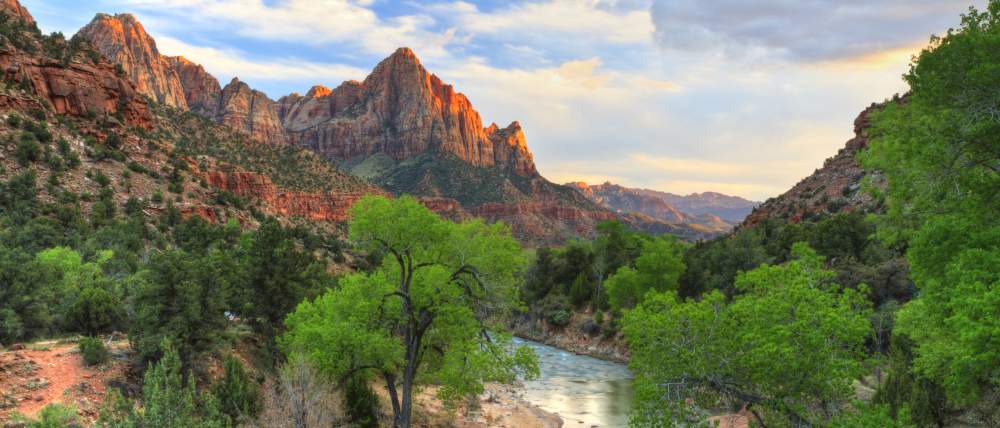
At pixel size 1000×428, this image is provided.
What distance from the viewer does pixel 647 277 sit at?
5394 cm

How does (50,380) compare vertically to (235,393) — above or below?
above

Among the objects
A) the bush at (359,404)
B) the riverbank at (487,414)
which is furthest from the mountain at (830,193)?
the bush at (359,404)

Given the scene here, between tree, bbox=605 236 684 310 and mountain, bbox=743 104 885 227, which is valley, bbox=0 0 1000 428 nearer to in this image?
tree, bbox=605 236 684 310

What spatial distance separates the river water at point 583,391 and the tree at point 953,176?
19242mm

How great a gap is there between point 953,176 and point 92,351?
2617 centimetres

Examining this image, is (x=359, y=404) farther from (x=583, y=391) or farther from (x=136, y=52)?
A: (x=136, y=52)

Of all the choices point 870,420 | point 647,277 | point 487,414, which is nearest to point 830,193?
point 647,277

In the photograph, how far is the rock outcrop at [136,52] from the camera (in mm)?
166000

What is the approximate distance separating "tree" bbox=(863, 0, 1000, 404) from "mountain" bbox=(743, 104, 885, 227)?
5254 cm

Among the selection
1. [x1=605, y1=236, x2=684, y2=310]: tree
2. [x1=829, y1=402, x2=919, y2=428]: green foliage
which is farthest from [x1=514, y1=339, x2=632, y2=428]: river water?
[x1=829, y1=402, x2=919, y2=428]: green foliage

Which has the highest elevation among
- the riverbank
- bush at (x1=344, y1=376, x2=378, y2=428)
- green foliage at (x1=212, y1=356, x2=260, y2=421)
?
green foliage at (x1=212, y1=356, x2=260, y2=421)

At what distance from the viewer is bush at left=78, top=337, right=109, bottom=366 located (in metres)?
17.8

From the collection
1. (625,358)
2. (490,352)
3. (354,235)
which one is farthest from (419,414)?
(625,358)

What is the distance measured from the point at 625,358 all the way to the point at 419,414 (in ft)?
95.7
